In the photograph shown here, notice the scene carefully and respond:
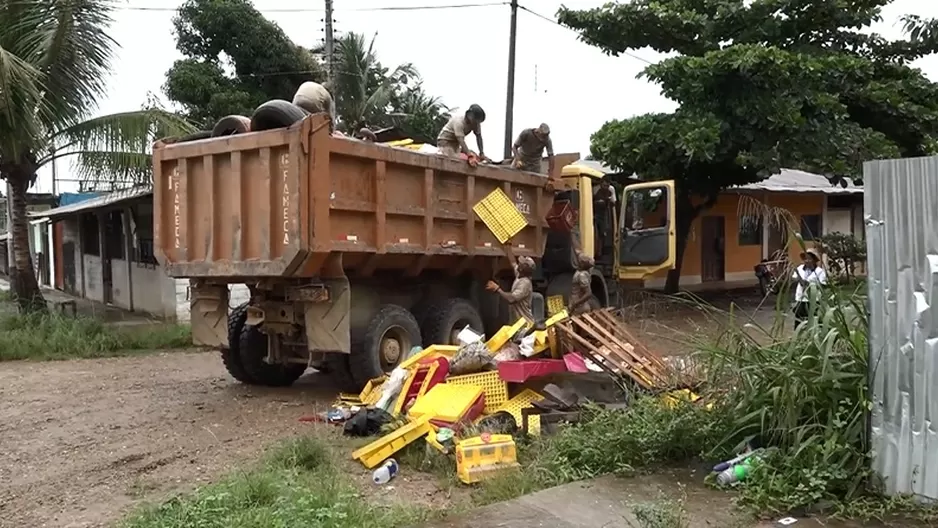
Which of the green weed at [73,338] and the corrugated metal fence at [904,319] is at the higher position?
the corrugated metal fence at [904,319]

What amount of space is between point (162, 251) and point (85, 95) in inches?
232

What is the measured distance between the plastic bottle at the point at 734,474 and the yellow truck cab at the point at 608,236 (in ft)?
18.7

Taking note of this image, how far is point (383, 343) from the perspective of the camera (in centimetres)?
844

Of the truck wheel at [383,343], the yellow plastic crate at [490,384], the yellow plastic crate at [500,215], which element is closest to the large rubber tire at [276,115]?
the truck wheel at [383,343]

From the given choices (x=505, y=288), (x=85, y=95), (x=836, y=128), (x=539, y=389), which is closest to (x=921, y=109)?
(x=836, y=128)

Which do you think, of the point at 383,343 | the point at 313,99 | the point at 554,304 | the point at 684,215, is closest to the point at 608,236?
the point at 554,304

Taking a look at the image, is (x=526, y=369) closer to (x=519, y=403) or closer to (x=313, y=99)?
(x=519, y=403)

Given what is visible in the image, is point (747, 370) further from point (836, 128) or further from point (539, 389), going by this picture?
point (836, 128)

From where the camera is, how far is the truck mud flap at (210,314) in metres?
8.58

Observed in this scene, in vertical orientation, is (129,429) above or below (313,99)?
below

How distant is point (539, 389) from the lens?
6617 millimetres

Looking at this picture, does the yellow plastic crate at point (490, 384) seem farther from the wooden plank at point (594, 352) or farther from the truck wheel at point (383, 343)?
the truck wheel at point (383, 343)

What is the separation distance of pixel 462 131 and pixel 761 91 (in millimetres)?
6571

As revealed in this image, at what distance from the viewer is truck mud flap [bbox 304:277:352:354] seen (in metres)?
7.74
